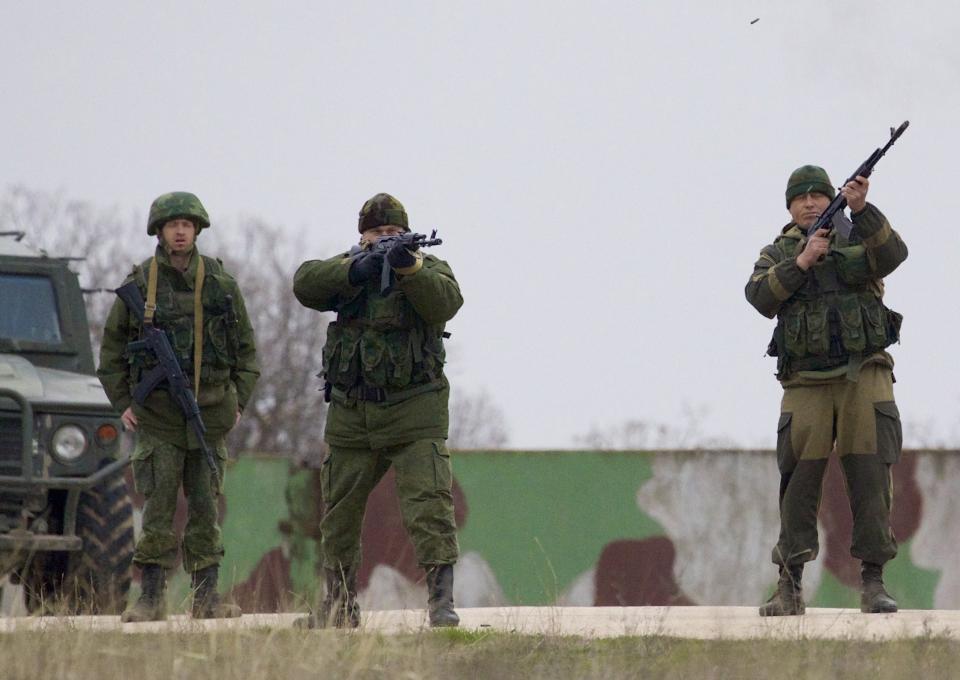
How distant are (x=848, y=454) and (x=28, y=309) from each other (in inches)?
188

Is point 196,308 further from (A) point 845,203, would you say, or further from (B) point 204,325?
(A) point 845,203

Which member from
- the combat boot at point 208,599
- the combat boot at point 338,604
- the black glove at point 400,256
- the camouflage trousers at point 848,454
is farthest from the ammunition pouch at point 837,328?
the combat boot at point 208,599

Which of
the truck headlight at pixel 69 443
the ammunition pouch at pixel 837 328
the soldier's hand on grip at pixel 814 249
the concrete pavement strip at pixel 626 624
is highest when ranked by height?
the soldier's hand on grip at pixel 814 249

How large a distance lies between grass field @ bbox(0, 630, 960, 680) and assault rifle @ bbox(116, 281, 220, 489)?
4.71ft

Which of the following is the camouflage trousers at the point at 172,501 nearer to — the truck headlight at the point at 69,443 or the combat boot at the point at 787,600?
the truck headlight at the point at 69,443

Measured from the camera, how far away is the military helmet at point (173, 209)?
7.81 metres

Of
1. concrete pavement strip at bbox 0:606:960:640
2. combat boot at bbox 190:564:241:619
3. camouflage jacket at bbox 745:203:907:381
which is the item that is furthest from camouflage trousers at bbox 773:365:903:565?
combat boot at bbox 190:564:241:619

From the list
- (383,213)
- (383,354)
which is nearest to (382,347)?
(383,354)

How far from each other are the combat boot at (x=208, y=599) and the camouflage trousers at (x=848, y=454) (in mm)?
2229

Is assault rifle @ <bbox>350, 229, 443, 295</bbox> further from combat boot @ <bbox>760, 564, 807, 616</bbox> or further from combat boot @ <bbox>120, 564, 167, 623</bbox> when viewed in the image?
combat boot @ <bbox>760, 564, 807, 616</bbox>

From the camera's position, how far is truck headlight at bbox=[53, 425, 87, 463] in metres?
9.40

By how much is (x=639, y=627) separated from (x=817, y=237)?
167 cm

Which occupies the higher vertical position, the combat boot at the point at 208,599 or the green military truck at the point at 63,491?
the green military truck at the point at 63,491

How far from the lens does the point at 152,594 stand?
25.8 ft
